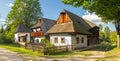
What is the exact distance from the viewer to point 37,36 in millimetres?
56969

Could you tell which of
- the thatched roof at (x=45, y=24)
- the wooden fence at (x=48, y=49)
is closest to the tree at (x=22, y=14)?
the thatched roof at (x=45, y=24)

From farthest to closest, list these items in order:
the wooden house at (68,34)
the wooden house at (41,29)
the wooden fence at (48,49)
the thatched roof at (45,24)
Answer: the thatched roof at (45,24) < the wooden house at (41,29) < the wooden house at (68,34) < the wooden fence at (48,49)

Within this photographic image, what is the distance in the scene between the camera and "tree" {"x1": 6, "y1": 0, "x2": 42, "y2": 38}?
69.8 metres

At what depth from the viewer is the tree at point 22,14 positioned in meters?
69.8

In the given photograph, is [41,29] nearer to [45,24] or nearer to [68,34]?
[45,24]

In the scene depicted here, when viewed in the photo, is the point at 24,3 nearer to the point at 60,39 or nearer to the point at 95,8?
the point at 60,39

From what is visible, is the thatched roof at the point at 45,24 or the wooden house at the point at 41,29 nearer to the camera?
the wooden house at the point at 41,29

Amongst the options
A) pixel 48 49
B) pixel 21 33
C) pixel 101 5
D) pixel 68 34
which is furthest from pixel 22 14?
pixel 101 5

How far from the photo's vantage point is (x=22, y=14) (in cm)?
7025

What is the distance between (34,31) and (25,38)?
158 inches

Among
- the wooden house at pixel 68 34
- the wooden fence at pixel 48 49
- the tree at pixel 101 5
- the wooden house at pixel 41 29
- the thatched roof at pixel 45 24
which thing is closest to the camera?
the tree at pixel 101 5

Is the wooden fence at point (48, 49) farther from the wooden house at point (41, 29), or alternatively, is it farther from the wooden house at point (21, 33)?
the wooden house at point (21, 33)

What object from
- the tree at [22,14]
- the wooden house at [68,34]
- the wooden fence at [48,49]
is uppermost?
the tree at [22,14]

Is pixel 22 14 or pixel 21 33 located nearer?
pixel 21 33
